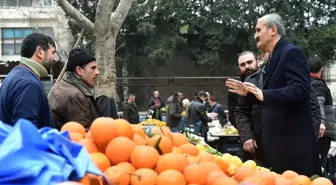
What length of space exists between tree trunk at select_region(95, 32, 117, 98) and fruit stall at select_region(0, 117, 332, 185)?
508 cm

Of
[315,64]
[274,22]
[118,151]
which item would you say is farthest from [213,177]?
[315,64]

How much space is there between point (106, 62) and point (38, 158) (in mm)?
6129

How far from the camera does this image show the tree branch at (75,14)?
7.41m

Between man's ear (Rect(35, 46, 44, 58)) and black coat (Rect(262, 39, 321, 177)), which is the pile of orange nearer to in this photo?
black coat (Rect(262, 39, 321, 177))

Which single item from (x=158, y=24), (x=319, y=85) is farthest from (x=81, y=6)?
(x=319, y=85)

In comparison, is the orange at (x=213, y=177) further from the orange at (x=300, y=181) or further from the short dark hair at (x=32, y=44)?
the short dark hair at (x=32, y=44)

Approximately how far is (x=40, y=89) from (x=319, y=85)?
3.35m

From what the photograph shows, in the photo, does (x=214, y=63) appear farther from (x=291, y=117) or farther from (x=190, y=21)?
(x=291, y=117)

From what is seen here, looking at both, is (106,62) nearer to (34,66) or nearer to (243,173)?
(34,66)

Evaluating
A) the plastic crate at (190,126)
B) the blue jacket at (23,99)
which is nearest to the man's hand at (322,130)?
the blue jacket at (23,99)

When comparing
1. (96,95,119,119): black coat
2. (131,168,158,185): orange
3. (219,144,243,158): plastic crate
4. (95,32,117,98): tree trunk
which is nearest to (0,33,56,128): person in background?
(96,95,119,119): black coat

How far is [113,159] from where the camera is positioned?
2148mm

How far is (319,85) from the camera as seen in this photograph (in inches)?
217

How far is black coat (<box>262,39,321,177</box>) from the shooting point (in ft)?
11.7
